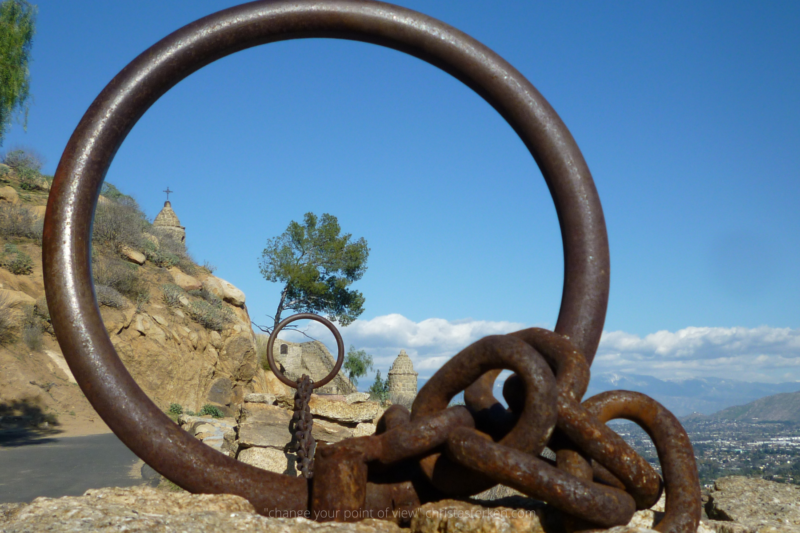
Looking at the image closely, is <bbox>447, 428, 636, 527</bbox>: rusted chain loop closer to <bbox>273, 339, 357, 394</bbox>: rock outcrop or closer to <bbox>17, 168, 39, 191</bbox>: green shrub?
<bbox>273, 339, 357, 394</bbox>: rock outcrop

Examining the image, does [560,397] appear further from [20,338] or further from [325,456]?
[20,338]

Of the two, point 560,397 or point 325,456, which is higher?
point 560,397

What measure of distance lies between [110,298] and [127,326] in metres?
0.91

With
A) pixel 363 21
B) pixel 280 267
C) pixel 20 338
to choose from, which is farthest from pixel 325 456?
pixel 280 267

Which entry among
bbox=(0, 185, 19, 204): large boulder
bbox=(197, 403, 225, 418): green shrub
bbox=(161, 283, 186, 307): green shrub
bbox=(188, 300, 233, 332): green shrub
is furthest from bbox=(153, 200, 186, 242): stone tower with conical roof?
bbox=(197, 403, 225, 418): green shrub

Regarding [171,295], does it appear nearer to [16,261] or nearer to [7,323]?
[16,261]

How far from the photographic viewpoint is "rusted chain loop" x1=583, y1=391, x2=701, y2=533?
4.81 ft

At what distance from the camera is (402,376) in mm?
27000

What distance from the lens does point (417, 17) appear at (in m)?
2.16

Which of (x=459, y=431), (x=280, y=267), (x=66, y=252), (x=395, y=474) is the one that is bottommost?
(x=395, y=474)

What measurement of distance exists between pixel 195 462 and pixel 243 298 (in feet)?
74.2

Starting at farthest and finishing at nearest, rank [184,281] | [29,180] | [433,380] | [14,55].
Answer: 1. [29,180]
2. [184,281]
3. [14,55]
4. [433,380]

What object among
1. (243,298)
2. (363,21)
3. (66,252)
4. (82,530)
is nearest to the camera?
(82,530)

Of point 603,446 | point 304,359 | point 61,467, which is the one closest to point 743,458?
point 603,446
